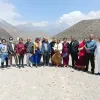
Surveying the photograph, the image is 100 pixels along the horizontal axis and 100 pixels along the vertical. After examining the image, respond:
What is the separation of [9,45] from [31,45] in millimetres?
1212

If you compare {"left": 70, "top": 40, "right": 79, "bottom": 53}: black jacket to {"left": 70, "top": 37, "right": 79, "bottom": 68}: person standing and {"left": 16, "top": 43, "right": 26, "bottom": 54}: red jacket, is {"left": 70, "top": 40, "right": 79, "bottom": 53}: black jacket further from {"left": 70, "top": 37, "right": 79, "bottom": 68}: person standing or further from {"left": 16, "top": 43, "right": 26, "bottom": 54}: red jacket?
{"left": 16, "top": 43, "right": 26, "bottom": 54}: red jacket

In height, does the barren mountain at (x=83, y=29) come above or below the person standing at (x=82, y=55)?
above

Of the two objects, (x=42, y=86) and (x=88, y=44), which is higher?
(x=88, y=44)

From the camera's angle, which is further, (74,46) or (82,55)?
(74,46)

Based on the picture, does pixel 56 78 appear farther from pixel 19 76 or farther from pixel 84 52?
pixel 84 52

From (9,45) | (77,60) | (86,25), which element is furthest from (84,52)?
(86,25)

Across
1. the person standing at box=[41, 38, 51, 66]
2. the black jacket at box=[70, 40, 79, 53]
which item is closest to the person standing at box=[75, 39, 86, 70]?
the black jacket at box=[70, 40, 79, 53]

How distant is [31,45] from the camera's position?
16406 mm

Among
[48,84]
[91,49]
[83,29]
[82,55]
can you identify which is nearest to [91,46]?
[91,49]

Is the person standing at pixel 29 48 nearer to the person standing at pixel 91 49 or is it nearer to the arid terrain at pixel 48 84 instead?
the arid terrain at pixel 48 84

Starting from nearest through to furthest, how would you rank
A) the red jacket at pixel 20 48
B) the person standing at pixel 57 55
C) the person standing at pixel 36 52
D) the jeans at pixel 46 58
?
1. the red jacket at pixel 20 48
2. the person standing at pixel 36 52
3. the person standing at pixel 57 55
4. the jeans at pixel 46 58

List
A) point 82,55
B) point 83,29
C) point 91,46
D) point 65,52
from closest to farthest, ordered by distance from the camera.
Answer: point 91,46 → point 82,55 → point 65,52 → point 83,29

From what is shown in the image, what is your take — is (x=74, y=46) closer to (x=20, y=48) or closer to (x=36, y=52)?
(x=36, y=52)

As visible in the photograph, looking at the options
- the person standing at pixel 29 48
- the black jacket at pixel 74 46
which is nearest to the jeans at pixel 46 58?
the person standing at pixel 29 48
